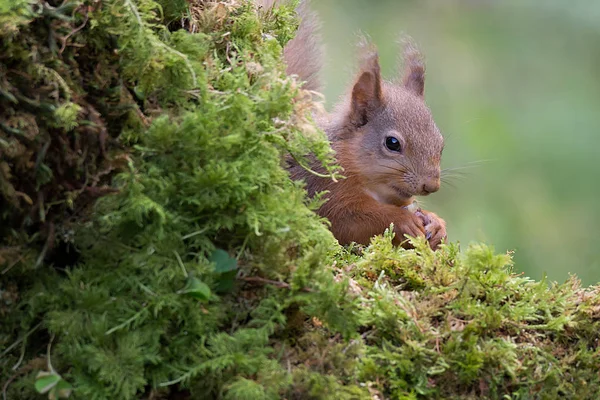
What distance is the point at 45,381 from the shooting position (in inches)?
52.7

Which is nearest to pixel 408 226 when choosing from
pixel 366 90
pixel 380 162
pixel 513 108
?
pixel 380 162

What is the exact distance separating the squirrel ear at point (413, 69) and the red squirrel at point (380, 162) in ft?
0.09

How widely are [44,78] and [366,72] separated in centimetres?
197

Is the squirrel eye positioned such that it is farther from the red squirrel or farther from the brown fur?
the brown fur

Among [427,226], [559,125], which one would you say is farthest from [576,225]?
[427,226]

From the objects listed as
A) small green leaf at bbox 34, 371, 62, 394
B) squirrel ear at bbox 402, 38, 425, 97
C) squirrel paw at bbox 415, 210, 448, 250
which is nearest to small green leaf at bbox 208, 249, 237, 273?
small green leaf at bbox 34, 371, 62, 394

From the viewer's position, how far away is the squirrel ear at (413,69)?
12.0 ft

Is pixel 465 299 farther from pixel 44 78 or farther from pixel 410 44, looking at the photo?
pixel 410 44

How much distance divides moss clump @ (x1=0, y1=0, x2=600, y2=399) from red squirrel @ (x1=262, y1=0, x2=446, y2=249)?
1.64 metres

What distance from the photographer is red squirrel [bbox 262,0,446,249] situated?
3.33 meters

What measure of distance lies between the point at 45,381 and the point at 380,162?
7.43 ft

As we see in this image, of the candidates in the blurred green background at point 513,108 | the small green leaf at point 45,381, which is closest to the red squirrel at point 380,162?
the blurred green background at point 513,108

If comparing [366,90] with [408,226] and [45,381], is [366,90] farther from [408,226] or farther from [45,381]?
[45,381]

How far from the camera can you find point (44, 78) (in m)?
1.45
